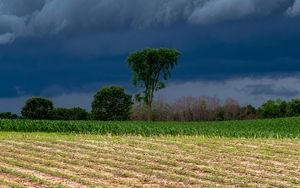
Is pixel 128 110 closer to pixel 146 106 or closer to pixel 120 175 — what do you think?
pixel 146 106

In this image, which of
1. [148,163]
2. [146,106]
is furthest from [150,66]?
[148,163]

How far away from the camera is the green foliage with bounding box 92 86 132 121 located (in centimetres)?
5212

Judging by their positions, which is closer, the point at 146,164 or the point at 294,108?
the point at 146,164

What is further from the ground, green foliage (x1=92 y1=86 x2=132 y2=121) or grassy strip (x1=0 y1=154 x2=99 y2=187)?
green foliage (x1=92 y1=86 x2=132 y2=121)

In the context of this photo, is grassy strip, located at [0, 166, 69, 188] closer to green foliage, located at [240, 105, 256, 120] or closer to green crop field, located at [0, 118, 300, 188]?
green crop field, located at [0, 118, 300, 188]

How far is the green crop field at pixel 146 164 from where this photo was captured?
12.1 m

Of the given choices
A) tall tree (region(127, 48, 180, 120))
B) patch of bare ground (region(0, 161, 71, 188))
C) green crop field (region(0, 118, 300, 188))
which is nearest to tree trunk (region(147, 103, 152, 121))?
tall tree (region(127, 48, 180, 120))

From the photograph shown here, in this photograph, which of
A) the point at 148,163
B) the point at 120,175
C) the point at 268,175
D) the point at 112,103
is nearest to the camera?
the point at 120,175

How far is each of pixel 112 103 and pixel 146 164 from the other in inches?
1506

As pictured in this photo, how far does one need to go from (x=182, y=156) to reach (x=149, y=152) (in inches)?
44.1

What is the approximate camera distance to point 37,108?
50.8 m

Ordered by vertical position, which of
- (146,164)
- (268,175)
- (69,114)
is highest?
(69,114)

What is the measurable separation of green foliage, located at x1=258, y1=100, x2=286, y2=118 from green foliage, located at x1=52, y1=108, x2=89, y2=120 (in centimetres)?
A: 1744

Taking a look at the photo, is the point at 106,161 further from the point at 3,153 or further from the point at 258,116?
the point at 258,116
